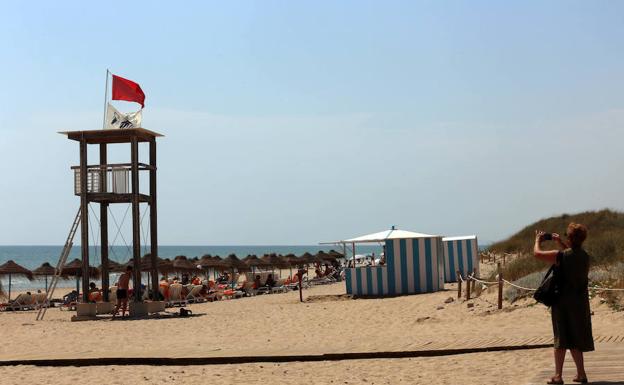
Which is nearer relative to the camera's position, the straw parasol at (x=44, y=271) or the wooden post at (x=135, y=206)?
the wooden post at (x=135, y=206)

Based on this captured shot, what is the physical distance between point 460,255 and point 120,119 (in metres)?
12.3

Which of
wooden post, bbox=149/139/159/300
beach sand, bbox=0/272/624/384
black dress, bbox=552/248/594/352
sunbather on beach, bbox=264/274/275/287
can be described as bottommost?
beach sand, bbox=0/272/624/384

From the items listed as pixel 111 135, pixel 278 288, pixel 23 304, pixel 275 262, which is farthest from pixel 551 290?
pixel 275 262

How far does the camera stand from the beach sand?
9.21 meters

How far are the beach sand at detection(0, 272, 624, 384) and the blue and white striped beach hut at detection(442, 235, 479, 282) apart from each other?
390 cm

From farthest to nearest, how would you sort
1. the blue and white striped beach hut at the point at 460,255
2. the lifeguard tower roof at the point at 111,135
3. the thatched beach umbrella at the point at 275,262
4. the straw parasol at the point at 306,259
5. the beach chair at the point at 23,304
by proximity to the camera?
Answer: the straw parasol at the point at 306,259 → the thatched beach umbrella at the point at 275,262 → the beach chair at the point at 23,304 → the blue and white striped beach hut at the point at 460,255 → the lifeguard tower roof at the point at 111,135

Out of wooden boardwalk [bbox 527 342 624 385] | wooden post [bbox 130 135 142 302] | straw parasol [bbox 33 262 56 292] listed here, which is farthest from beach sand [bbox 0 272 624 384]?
straw parasol [bbox 33 262 56 292]

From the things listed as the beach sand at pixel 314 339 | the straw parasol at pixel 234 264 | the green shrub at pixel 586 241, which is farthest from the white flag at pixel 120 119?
the straw parasol at pixel 234 264

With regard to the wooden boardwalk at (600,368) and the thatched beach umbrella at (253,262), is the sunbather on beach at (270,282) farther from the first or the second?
the wooden boardwalk at (600,368)

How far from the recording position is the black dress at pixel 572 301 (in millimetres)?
6734

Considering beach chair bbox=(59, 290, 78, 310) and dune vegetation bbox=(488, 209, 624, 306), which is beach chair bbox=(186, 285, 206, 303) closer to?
beach chair bbox=(59, 290, 78, 310)

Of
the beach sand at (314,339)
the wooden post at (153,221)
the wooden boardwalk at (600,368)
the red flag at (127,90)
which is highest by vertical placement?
the red flag at (127,90)

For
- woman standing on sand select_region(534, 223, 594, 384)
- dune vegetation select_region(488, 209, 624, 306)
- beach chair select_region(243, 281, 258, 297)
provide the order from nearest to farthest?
woman standing on sand select_region(534, 223, 594, 384), dune vegetation select_region(488, 209, 624, 306), beach chair select_region(243, 281, 258, 297)

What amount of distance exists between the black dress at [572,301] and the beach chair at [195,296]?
69.3 ft
